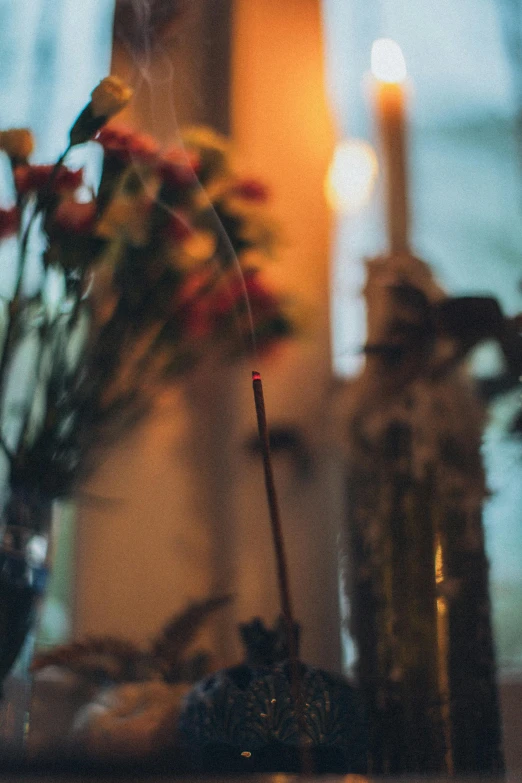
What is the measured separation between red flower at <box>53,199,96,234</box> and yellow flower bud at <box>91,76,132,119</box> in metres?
0.11

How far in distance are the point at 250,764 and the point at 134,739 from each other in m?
0.12

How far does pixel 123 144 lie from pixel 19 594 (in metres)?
0.36

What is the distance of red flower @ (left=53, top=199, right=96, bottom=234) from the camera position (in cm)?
59

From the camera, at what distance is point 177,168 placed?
64 cm

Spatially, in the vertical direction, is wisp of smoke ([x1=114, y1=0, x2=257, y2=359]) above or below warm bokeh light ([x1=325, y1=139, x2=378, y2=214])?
above

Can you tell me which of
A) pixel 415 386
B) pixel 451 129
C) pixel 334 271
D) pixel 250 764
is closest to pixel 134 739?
pixel 250 764

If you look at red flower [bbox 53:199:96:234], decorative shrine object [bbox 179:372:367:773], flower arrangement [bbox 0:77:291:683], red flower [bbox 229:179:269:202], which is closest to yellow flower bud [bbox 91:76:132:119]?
flower arrangement [bbox 0:77:291:683]

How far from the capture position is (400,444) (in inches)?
24.5

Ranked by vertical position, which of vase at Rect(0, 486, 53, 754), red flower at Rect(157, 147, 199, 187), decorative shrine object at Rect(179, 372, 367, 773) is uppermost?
red flower at Rect(157, 147, 199, 187)

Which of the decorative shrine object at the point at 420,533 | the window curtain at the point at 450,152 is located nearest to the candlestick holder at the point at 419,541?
the decorative shrine object at the point at 420,533

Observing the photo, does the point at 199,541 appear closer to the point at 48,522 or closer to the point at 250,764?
the point at 48,522

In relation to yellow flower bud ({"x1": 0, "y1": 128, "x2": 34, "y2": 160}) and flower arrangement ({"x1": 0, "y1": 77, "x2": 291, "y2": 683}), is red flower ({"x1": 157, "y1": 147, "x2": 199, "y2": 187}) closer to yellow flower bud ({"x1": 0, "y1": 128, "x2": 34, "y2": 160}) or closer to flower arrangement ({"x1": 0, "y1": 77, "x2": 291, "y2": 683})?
flower arrangement ({"x1": 0, "y1": 77, "x2": 291, "y2": 683})

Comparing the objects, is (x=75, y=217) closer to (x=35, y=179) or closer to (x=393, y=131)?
(x=35, y=179)

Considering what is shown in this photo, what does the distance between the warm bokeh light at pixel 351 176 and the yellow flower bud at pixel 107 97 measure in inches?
17.7
